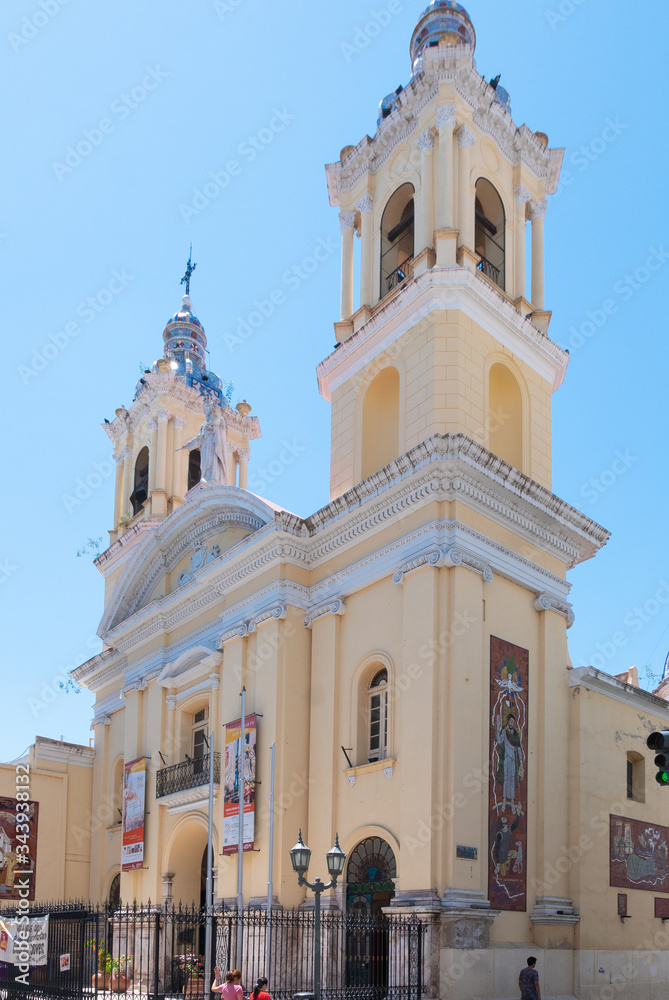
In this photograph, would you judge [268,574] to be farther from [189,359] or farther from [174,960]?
[189,359]

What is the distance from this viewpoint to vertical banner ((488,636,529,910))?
1714 cm

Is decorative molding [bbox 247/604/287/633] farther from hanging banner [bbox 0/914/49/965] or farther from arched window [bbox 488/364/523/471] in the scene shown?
hanging banner [bbox 0/914/49/965]

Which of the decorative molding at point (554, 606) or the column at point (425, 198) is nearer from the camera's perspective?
the decorative molding at point (554, 606)

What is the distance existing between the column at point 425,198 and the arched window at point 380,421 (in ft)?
8.93

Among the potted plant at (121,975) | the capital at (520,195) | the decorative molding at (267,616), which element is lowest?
the potted plant at (121,975)

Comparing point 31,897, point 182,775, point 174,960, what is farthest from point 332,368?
point 31,897

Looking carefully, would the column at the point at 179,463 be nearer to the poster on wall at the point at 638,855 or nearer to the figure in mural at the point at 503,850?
the poster on wall at the point at 638,855

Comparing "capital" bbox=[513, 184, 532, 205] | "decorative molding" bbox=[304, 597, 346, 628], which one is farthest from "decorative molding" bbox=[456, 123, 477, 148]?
"decorative molding" bbox=[304, 597, 346, 628]

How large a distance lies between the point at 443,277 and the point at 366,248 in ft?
11.5

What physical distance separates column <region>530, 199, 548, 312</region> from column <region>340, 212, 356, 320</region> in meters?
4.12

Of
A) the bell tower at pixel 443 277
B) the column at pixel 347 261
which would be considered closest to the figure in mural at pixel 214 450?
the bell tower at pixel 443 277

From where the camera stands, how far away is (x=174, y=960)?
69.7 ft

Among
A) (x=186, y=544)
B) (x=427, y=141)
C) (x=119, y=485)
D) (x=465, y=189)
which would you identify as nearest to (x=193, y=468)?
(x=119, y=485)

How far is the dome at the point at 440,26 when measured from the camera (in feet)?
82.1
